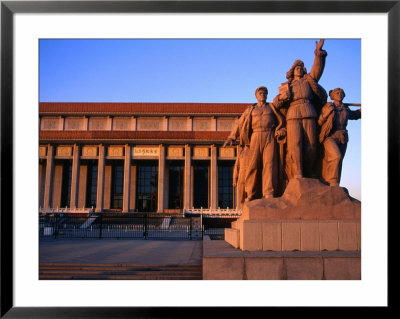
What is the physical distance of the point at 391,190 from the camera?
5.38 meters

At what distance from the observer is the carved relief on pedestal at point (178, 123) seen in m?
49.4

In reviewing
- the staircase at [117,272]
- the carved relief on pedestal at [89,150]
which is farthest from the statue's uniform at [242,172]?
the carved relief on pedestal at [89,150]

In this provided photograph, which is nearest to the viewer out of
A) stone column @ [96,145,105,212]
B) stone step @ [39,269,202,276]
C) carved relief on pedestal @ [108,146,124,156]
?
stone step @ [39,269,202,276]

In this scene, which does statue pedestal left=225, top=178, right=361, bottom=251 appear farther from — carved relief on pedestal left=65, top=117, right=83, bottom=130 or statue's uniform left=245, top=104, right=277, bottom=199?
carved relief on pedestal left=65, top=117, right=83, bottom=130

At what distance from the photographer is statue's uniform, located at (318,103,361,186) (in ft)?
26.0

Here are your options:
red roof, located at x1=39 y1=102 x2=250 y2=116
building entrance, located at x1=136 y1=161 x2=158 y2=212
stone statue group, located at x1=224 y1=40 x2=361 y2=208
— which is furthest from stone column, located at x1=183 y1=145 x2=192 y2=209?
stone statue group, located at x1=224 y1=40 x2=361 y2=208

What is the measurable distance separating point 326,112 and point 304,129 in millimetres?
572

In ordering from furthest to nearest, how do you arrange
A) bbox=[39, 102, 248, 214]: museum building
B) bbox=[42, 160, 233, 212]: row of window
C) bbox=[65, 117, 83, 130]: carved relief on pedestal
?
bbox=[65, 117, 83, 130]: carved relief on pedestal < bbox=[42, 160, 233, 212]: row of window < bbox=[39, 102, 248, 214]: museum building

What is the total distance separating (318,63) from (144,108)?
138ft

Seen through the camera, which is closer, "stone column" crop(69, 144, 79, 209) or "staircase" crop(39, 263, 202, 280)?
"staircase" crop(39, 263, 202, 280)

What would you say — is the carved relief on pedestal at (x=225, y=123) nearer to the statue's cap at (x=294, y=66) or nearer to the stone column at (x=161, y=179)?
the stone column at (x=161, y=179)

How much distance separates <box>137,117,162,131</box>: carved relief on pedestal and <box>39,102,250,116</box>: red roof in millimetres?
1113

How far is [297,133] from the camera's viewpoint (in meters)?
7.93

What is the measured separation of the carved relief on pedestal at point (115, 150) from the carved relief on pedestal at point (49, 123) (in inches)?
360
